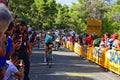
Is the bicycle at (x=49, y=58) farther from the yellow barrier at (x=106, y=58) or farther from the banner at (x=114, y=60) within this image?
the banner at (x=114, y=60)

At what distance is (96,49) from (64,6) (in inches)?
3727

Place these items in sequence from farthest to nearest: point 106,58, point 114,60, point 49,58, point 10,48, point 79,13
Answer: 1. point 79,13
2. point 49,58
3. point 106,58
4. point 114,60
5. point 10,48

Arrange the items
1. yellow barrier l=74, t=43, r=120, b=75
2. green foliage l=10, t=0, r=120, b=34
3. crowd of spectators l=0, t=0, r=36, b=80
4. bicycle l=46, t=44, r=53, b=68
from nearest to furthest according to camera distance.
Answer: crowd of spectators l=0, t=0, r=36, b=80, yellow barrier l=74, t=43, r=120, b=75, bicycle l=46, t=44, r=53, b=68, green foliage l=10, t=0, r=120, b=34

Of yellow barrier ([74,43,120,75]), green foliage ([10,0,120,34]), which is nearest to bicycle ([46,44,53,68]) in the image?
yellow barrier ([74,43,120,75])

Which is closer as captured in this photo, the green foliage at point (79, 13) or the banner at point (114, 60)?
the banner at point (114, 60)

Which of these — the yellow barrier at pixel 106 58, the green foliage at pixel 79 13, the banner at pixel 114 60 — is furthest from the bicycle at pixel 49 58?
the green foliage at pixel 79 13

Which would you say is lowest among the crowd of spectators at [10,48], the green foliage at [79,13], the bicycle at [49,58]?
the bicycle at [49,58]

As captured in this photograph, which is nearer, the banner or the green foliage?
the banner

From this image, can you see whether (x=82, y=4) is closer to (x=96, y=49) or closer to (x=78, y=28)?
(x=78, y=28)

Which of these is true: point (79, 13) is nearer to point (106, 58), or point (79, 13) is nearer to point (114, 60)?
point (106, 58)

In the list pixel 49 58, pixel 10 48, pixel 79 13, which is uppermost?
pixel 79 13

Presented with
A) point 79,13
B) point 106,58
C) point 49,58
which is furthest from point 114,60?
point 79,13

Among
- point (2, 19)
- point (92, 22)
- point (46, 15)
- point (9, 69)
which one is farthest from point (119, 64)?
point (46, 15)

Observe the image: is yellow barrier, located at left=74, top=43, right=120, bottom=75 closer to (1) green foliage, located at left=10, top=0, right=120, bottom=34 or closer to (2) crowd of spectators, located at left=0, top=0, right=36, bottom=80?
(2) crowd of spectators, located at left=0, top=0, right=36, bottom=80
